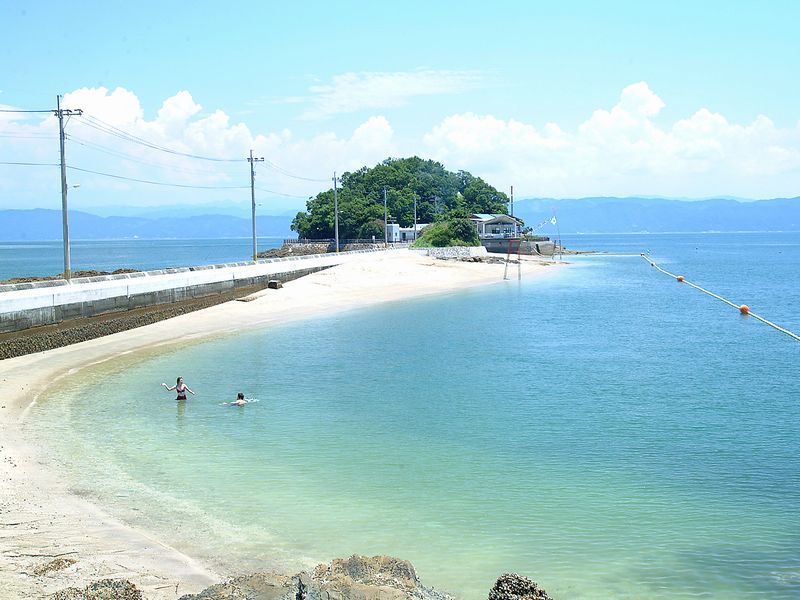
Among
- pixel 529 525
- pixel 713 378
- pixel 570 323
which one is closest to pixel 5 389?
pixel 529 525

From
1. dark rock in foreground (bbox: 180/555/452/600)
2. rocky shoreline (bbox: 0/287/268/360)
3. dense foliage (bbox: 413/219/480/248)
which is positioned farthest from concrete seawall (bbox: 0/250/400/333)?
dense foliage (bbox: 413/219/480/248)

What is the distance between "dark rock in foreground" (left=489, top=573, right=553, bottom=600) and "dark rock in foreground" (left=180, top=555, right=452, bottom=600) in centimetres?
76

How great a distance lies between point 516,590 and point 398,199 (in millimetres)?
134180

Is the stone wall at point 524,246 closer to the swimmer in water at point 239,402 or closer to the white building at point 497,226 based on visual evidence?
the white building at point 497,226

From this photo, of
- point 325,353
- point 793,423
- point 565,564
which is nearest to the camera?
point 565,564

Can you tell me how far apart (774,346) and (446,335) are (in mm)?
17055

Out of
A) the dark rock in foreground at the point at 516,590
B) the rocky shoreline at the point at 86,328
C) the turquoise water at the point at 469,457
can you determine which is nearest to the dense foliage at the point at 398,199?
the rocky shoreline at the point at 86,328

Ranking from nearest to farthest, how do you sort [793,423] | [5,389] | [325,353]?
[793,423], [5,389], [325,353]

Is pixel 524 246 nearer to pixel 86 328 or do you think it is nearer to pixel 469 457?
pixel 86 328

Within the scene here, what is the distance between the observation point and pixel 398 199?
14225cm

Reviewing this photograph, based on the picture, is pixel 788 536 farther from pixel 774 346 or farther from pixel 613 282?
pixel 613 282

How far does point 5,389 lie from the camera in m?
26.6

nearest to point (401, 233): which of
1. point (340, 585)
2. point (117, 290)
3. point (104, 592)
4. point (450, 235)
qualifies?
point (450, 235)

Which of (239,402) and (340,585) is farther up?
(340,585)
